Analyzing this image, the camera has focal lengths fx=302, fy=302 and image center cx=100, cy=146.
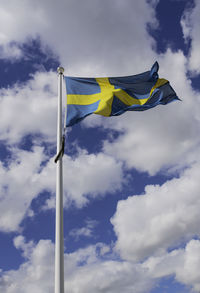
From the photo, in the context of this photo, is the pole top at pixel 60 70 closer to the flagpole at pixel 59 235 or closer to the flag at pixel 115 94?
the flag at pixel 115 94

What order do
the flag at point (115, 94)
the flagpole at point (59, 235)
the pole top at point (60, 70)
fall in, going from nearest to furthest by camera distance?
the flagpole at point (59, 235), the flag at point (115, 94), the pole top at point (60, 70)

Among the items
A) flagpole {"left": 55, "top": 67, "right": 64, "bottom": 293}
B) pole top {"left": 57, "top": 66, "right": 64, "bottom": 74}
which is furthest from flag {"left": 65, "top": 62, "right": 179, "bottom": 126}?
flagpole {"left": 55, "top": 67, "right": 64, "bottom": 293}

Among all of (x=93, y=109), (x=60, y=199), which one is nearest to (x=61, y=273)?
(x=60, y=199)

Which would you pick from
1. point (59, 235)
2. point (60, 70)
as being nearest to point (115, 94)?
point (60, 70)

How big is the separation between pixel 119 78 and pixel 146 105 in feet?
10.7

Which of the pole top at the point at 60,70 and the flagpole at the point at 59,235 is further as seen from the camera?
the pole top at the point at 60,70

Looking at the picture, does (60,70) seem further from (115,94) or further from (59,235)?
(59,235)

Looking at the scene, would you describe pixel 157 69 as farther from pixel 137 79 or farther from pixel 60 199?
pixel 60 199

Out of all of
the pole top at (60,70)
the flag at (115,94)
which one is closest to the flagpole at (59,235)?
the flag at (115,94)

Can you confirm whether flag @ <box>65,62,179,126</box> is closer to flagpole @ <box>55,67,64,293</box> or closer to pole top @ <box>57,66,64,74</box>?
pole top @ <box>57,66,64,74</box>

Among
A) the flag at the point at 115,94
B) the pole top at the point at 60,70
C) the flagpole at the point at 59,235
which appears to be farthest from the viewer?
the pole top at the point at 60,70

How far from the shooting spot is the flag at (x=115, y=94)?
70.3 ft

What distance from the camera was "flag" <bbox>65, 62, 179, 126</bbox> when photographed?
21430mm

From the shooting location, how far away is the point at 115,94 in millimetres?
23453
